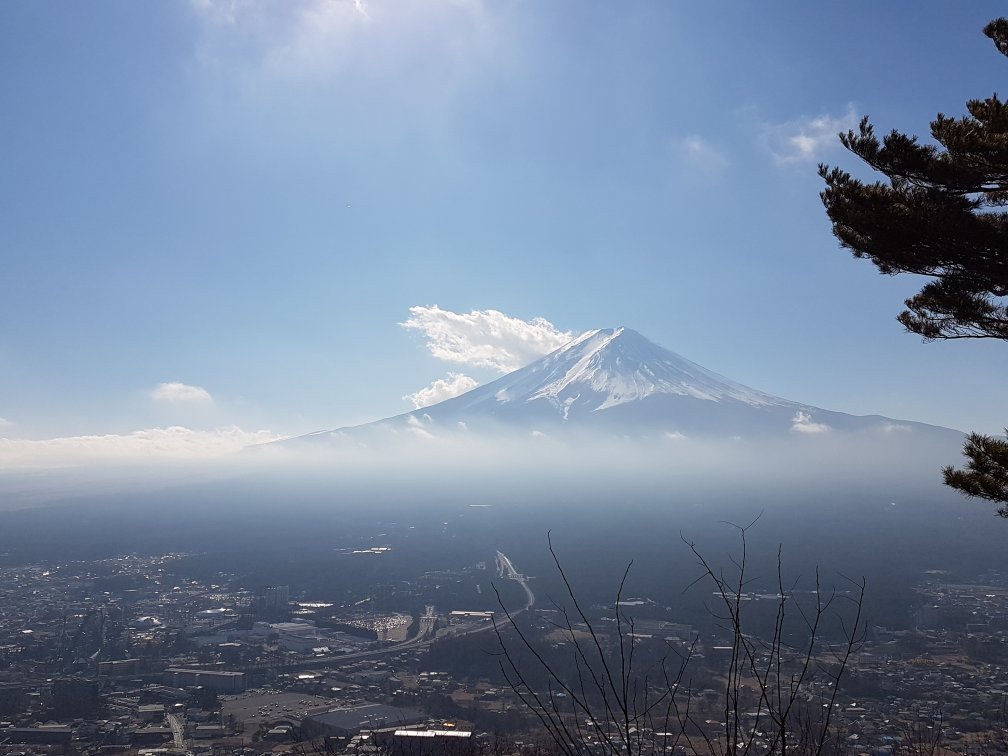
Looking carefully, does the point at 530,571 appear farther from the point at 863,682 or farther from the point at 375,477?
the point at 375,477

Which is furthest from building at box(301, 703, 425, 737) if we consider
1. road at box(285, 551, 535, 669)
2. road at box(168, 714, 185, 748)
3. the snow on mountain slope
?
the snow on mountain slope

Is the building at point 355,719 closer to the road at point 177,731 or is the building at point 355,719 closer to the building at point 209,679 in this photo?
the road at point 177,731

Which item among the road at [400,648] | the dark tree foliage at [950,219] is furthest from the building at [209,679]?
the dark tree foliage at [950,219]

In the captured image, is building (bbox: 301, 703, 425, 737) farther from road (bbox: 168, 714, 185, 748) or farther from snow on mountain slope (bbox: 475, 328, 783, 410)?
snow on mountain slope (bbox: 475, 328, 783, 410)

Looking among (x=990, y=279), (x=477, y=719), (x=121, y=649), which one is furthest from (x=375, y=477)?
(x=990, y=279)

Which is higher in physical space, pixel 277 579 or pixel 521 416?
pixel 521 416
